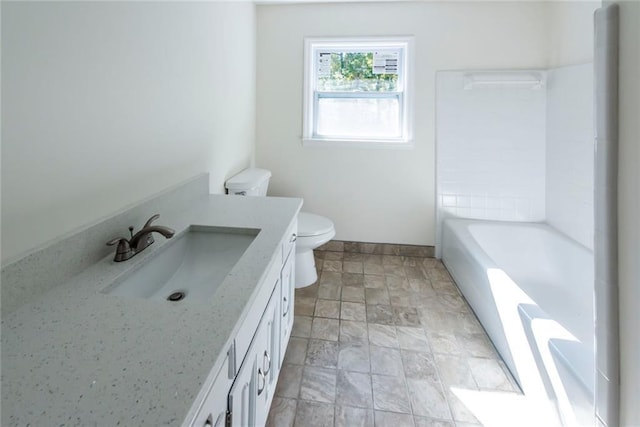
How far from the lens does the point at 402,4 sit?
2.86m

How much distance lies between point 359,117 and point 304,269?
1.50 m

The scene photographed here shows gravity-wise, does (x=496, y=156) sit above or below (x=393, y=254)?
above

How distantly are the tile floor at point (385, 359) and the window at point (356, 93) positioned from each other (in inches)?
52.6

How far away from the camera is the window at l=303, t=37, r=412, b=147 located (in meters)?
2.97

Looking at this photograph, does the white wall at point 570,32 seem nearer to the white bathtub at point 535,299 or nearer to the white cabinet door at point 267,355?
the white bathtub at point 535,299

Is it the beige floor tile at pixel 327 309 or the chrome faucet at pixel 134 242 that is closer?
the chrome faucet at pixel 134 242

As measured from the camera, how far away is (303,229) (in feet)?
7.79

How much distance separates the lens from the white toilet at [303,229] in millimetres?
2273

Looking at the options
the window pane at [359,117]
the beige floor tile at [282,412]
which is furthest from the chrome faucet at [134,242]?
the window pane at [359,117]

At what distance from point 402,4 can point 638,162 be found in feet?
8.99

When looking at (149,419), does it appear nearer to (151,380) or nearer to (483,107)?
(151,380)

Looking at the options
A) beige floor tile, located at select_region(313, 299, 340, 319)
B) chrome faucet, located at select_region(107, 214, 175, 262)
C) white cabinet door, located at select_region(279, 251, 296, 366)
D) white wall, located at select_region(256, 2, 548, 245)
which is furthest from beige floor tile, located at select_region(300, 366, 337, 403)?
white wall, located at select_region(256, 2, 548, 245)

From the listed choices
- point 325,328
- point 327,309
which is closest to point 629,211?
point 325,328

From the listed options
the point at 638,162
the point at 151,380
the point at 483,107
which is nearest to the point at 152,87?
the point at 151,380
